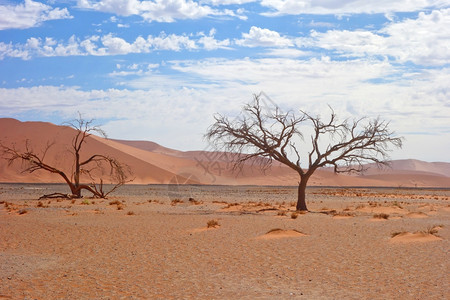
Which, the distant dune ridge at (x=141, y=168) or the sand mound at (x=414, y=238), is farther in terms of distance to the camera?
the distant dune ridge at (x=141, y=168)

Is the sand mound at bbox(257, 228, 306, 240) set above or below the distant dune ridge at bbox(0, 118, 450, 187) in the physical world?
below

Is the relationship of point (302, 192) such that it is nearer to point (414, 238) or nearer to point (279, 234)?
point (279, 234)

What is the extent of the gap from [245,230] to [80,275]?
8.73 m

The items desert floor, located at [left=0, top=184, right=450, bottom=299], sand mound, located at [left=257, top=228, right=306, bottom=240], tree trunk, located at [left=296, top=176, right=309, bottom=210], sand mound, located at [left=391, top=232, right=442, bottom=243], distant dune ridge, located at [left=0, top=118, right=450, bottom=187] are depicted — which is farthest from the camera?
distant dune ridge, located at [left=0, top=118, right=450, bottom=187]

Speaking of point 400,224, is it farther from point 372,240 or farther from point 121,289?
point 121,289

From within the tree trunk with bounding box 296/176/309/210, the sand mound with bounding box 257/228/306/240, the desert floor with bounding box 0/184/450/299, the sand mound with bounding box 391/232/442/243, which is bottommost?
the desert floor with bounding box 0/184/450/299

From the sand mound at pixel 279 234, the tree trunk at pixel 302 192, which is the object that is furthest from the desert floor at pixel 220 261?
the tree trunk at pixel 302 192

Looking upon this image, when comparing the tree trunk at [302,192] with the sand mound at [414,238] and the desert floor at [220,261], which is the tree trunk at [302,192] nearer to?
the desert floor at [220,261]

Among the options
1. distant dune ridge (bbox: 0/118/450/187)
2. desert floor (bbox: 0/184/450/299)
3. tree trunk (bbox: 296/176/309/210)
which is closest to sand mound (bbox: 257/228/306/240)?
desert floor (bbox: 0/184/450/299)

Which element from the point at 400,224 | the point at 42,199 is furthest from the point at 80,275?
the point at 42,199

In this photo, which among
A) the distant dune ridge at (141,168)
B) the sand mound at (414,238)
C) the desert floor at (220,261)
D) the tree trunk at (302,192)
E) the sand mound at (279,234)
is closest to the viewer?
the desert floor at (220,261)

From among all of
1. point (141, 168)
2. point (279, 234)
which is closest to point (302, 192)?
point (279, 234)

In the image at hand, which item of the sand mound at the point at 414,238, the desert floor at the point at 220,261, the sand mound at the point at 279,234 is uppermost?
the sand mound at the point at 414,238

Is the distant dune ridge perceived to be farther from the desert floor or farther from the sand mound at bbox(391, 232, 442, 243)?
the sand mound at bbox(391, 232, 442, 243)
